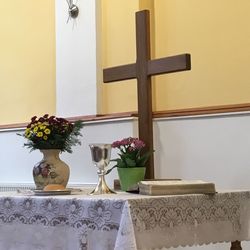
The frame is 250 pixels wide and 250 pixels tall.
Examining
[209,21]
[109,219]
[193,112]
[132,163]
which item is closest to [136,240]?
[109,219]

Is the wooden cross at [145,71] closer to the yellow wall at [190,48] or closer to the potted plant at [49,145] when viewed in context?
the potted plant at [49,145]

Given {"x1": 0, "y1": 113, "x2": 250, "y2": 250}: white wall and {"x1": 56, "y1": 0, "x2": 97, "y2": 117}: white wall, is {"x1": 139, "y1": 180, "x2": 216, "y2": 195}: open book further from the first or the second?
{"x1": 56, "y1": 0, "x2": 97, "y2": 117}: white wall

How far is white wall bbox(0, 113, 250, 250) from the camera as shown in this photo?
2889mm

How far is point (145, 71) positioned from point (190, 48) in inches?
33.5

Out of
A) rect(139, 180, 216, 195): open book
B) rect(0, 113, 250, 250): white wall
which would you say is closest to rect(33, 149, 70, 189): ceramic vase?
rect(139, 180, 216, 195): open book

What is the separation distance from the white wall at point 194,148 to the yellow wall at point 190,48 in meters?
0.25

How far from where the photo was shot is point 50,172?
241 centimetres

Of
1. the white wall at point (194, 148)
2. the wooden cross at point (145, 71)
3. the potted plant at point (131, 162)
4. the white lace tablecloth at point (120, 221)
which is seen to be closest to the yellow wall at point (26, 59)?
the white wall at point (194, 148)

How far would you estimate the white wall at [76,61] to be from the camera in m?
3.62

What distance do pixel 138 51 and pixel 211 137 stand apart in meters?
0.65

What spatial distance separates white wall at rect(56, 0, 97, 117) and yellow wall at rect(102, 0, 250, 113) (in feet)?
0.30

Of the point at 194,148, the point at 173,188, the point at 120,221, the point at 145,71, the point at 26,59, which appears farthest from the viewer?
the point at 26,59

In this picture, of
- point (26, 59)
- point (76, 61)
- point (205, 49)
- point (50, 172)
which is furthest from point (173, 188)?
point (26, 59)

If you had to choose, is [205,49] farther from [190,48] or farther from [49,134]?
[49,134]
